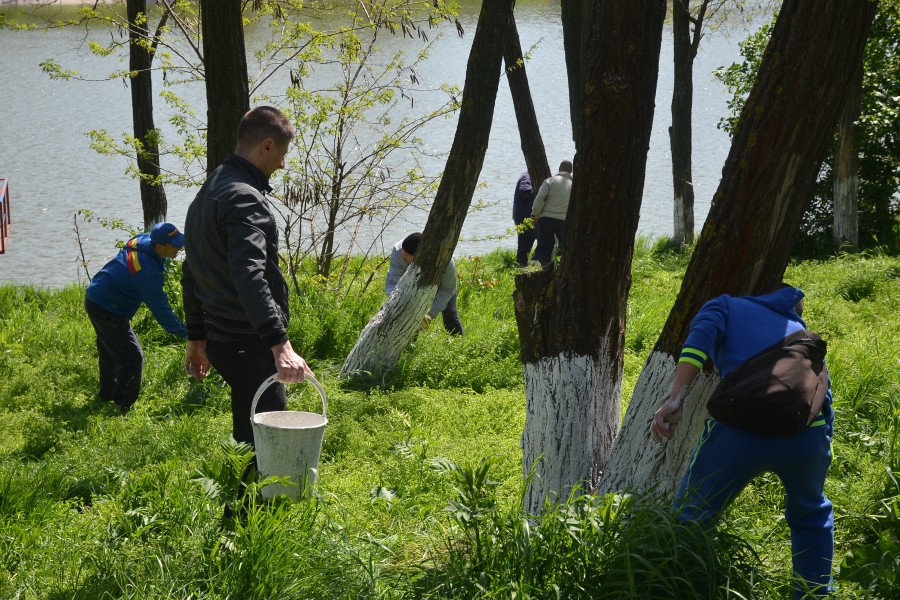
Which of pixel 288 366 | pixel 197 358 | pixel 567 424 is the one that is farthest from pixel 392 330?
pixel 288 366

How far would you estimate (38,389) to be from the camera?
22.2 ft

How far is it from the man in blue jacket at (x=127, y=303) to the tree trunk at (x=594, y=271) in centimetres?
285

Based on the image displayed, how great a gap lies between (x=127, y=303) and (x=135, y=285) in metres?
0.20

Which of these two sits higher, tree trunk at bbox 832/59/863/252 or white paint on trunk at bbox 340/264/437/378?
tree trunk at bbox 832/59/863/252

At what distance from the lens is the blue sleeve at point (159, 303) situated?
6164 mm

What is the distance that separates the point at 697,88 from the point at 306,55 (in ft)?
73.7

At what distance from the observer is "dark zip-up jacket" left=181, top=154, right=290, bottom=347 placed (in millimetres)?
3793

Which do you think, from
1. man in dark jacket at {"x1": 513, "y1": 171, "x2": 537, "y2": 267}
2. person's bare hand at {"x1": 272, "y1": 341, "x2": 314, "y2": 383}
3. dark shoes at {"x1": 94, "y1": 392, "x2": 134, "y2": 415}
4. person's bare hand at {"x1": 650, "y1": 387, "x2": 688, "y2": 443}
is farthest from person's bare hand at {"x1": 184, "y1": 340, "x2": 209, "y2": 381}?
man in dark jacket at {"x1": 513, "y1": 171, "x2": 537, "y2": 267}

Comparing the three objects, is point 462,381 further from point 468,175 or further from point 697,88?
point 697,88

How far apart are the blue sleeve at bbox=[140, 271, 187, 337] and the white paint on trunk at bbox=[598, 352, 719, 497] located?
A: 3.37 meters

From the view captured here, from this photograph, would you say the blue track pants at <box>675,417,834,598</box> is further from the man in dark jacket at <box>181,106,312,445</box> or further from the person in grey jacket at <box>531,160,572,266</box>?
the person in grey jacket at <box>531,160,572,266</box>

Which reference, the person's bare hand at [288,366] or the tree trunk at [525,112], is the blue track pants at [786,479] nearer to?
the person's bare hand at [288,366]

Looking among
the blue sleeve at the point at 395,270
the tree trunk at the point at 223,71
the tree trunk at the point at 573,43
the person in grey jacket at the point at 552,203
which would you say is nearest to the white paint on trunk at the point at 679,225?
the person in grey jacket at the point at 552,203

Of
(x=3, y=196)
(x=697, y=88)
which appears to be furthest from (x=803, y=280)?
(x=697, y=88)
